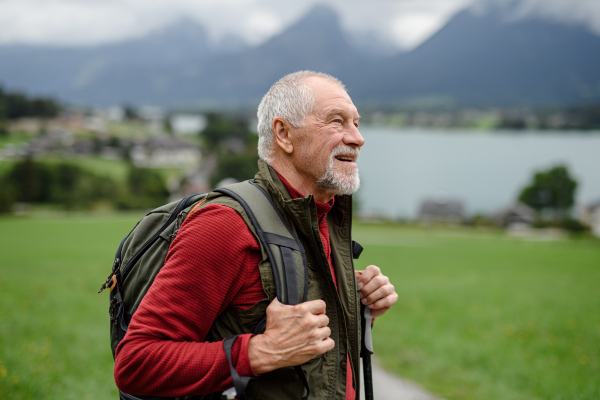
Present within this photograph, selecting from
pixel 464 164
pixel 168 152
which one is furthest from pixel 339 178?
A: pixel 464 164

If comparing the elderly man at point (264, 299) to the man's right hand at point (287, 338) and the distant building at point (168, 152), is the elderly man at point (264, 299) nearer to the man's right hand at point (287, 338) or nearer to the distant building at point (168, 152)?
the man's right hand at point (287, 338)

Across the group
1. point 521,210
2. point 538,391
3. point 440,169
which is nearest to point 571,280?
point 538,391

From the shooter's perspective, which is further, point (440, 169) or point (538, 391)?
point (440, 169)

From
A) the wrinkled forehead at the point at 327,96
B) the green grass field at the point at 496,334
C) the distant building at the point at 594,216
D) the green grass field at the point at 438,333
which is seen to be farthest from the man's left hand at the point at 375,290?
the distant building at the point at 594,216

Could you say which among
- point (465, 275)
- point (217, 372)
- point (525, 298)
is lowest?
point (465, 275)

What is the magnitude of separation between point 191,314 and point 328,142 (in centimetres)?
97

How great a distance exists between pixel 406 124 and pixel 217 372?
201284mm

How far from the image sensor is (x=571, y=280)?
1883cm

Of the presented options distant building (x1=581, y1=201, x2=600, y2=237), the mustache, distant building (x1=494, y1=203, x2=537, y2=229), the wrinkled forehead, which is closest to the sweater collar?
the mustache

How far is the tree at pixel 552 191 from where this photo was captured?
84.0 metres

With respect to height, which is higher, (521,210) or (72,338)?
(72,338)

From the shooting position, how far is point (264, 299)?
5.54 ft

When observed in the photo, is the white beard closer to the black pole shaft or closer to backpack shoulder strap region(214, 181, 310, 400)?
backpack shoulder strap region(214, 181, 310, 400)

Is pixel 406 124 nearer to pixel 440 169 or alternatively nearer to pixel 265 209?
pixel 440 169
